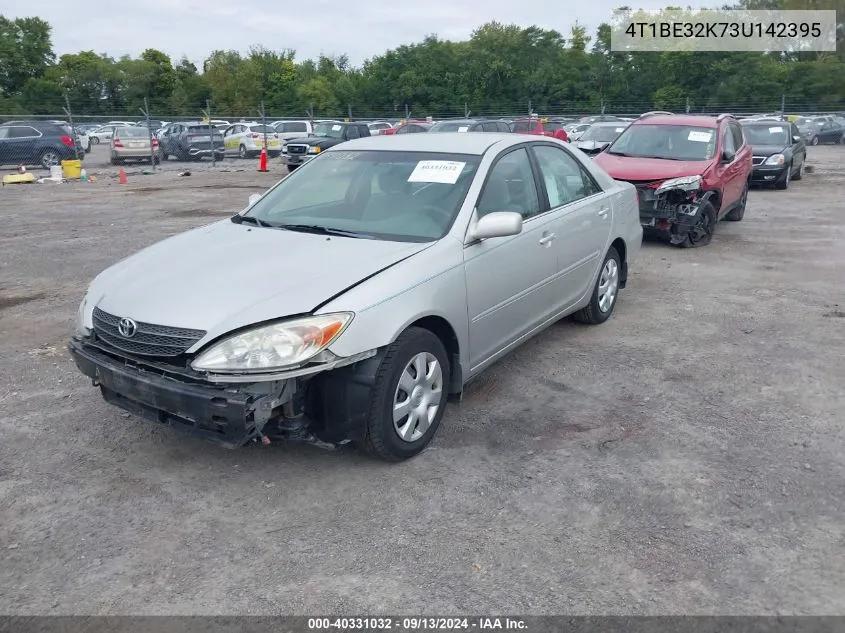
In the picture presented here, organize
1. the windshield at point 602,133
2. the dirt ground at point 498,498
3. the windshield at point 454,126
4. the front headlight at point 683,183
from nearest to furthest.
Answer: the dirt ground at point 498,498, the front headlight at point 683,183, the windshield at point 602,133, the windshield at point 454,126

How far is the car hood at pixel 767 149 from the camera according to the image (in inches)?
610

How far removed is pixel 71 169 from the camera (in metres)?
20.4

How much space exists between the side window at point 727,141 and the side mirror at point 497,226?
23.5ft

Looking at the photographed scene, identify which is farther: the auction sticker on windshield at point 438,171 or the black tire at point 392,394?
the auction sticker on windshield at point 438,171

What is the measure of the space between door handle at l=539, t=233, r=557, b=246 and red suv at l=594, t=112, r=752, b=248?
470cm

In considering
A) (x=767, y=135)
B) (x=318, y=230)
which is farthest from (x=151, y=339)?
(x=767, y=135)

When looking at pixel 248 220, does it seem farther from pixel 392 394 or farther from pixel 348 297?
pixel 392 394

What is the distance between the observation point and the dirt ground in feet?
9.44

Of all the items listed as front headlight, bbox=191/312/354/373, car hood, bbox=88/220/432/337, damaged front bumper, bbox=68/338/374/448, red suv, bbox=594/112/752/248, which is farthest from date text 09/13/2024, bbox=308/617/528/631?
red suv, bbox=594/112/752/248

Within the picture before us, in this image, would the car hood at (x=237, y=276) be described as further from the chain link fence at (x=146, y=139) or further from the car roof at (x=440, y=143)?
the chain link fence at (x=146, y=139)

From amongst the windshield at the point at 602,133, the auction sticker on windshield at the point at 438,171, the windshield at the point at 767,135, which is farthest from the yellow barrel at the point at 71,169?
the auction sticker on windshield at the point at 438,171

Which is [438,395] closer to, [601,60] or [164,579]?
[164,579]

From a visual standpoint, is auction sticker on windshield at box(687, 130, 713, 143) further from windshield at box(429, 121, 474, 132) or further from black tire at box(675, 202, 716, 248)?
windshield at box(429, 121, 474, 132)

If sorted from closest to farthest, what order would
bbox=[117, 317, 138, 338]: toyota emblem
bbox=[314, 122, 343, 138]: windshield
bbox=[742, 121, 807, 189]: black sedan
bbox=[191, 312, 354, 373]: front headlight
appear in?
bbox=[191, 312, 354, 373]: front headlight → bbox=[117, 317, 138, 338]: toyota emblem → bbox=[742, 121, 807, 189]: black sedan → bbox=[314, 122, 343, 138]: windshield
